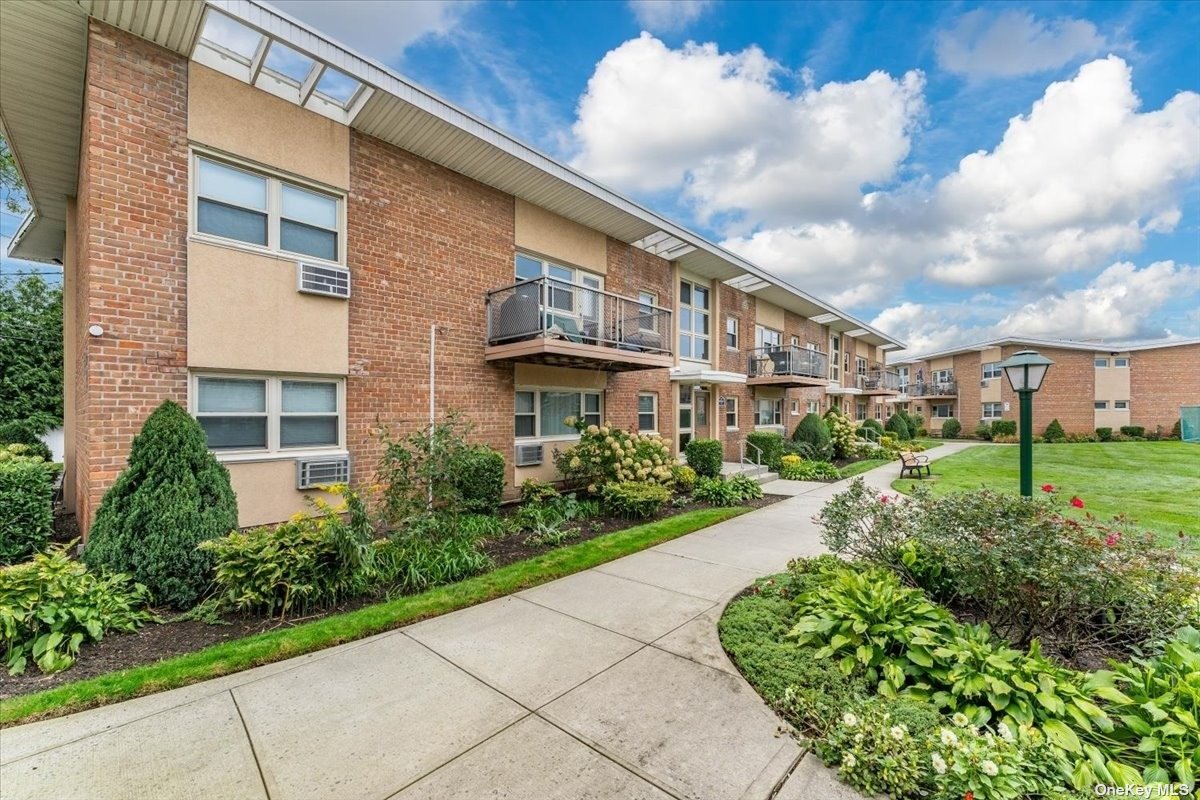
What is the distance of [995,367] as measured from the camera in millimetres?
33406

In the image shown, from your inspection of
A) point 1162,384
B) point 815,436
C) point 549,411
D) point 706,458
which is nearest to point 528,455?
point 549,411

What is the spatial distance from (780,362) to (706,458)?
6906 millimetres

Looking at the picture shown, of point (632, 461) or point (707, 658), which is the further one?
point (632, 461)

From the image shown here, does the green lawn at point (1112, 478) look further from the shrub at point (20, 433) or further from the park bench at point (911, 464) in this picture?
the shrub at point (20, 433)

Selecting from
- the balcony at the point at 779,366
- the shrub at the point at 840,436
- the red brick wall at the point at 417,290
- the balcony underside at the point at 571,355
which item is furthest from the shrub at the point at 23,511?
the shrub at the point at 840,436

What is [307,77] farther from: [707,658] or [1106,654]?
[1106,654]

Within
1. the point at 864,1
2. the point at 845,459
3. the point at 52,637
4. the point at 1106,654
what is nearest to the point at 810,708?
the point at 1106,654

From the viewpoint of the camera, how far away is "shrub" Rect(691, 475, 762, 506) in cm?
1098

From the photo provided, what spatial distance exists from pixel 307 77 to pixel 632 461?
866 centimetres

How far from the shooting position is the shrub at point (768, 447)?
661 inches

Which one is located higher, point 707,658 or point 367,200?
point 367,200

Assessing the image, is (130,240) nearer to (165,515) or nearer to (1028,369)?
(165,515)

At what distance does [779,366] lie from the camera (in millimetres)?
18062

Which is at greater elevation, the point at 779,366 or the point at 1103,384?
the point at 779,366
